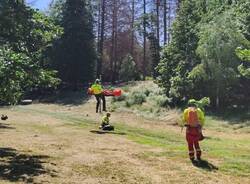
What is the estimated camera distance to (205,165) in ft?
53.5

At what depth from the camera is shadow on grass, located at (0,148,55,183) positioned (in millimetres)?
13844

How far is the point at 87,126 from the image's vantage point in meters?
27.0

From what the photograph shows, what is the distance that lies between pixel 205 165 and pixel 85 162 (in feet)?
11.4

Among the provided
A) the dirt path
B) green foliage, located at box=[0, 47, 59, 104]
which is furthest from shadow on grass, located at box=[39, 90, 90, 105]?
green foliage, located at box=[0, 47, 59, 104]

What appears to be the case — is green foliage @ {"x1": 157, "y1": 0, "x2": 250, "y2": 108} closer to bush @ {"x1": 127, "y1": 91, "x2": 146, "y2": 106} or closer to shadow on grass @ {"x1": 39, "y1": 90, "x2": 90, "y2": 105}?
bush @ {"x1": 127, "y1": 91, "x2": 146, "y2": 106}

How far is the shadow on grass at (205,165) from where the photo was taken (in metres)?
15.9

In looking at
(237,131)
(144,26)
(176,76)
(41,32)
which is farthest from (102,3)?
(41,32)

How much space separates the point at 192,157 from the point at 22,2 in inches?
268

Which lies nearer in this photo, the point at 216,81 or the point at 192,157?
the point at 192,157

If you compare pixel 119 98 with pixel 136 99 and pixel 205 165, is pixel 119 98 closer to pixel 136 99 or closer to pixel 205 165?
pixel 136 99

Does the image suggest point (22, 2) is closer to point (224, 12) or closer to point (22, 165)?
point (22, 165)

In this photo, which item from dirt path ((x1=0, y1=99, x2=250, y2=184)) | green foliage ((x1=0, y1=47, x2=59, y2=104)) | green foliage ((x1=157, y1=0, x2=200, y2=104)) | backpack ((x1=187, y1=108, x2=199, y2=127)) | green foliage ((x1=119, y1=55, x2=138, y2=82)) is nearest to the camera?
dirt path ((x1=0, y1=99, x2=250, y2=184))

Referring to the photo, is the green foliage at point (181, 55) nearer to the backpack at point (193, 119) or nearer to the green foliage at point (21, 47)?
the backpack at point (193, 119)

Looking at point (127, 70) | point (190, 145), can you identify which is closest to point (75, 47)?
point (127, 70)
